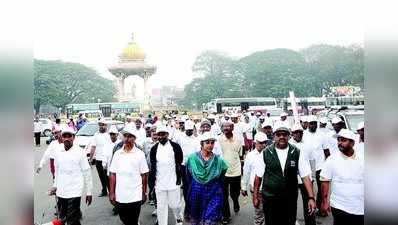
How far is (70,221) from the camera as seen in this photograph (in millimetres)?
5293

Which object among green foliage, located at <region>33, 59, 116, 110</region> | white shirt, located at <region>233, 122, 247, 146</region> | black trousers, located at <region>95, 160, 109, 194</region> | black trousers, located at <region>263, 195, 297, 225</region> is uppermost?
green foliage, located at <region>33, 59, 116, 110</region>

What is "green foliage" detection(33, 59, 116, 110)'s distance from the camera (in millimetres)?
56750

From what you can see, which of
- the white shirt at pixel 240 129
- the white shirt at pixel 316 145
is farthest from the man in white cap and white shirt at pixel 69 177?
the white shirt at pixel 240 129

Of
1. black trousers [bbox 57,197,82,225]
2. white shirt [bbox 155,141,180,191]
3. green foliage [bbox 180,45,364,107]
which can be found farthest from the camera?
green foliage [bbox 180,45,364,107]

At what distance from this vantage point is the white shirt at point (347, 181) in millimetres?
4020

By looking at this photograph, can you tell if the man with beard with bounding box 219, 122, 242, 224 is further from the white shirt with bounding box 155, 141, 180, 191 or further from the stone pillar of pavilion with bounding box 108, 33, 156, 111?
the stone pillar of pavilion with bounding box 108, 33, 156, 111

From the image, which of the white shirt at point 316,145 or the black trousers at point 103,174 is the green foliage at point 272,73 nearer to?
the black trousers at point 103,174

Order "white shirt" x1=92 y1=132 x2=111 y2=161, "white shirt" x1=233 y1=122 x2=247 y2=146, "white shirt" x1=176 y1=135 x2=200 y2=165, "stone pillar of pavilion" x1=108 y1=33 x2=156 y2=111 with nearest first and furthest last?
1. "white shirt" x1=176 y1=135 x2=200 y2=165
2. "white shirt" x1=92 y1=132 x2=111 y2=161
3. "white shirt" x1=233 y1=122 x2=247 y2=146
4. "stone pillar of pavilion" x1=108 y1=33 x2=156 y2=111

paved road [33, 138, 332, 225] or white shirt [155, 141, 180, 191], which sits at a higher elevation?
white shirt [155, 141, 180, 191]

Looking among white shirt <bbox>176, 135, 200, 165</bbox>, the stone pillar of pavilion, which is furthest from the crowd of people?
the stone pillar of pavilion

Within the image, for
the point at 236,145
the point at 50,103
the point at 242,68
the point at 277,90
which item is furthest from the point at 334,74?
the point at 236,145

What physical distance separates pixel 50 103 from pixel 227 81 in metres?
23.4

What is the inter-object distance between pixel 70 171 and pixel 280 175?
2.52 metres
